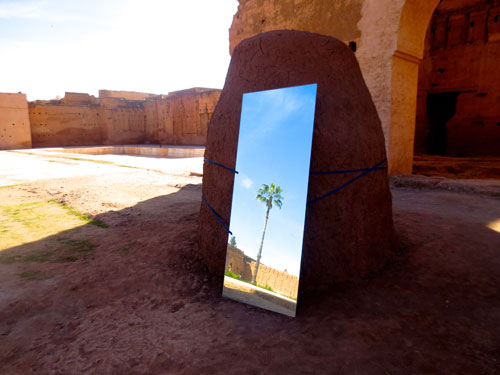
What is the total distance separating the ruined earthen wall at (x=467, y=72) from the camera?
10711mm

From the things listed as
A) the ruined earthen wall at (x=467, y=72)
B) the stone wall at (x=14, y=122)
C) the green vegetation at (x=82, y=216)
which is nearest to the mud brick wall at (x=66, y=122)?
the stone wall at (x=14, y=122)

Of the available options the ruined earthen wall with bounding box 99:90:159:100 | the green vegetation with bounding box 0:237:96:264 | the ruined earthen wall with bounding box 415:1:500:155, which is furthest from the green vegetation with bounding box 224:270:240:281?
the ruined earthen wall with bounding box 99:90:159:100

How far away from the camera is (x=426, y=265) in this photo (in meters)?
2.34

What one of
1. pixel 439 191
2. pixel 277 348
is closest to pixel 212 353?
pixel 277 348

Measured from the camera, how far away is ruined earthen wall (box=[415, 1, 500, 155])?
35.1 ft

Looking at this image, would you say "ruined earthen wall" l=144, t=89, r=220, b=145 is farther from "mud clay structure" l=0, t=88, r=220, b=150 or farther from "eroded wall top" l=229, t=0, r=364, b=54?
"eroded wall top" l=229, t=0, r=364, b=54

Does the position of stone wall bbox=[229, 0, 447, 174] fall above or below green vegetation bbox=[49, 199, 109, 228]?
above

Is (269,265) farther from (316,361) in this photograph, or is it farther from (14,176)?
(14,176)

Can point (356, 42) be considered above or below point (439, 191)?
above

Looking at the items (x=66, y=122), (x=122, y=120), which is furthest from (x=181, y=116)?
(x=66, y=122)

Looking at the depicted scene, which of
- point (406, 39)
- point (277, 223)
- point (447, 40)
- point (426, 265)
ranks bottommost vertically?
point (426, 265)

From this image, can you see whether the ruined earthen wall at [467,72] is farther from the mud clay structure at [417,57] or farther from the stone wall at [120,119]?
the stone wall at [120,119]

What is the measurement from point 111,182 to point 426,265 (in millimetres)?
5764

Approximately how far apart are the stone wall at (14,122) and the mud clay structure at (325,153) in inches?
830
